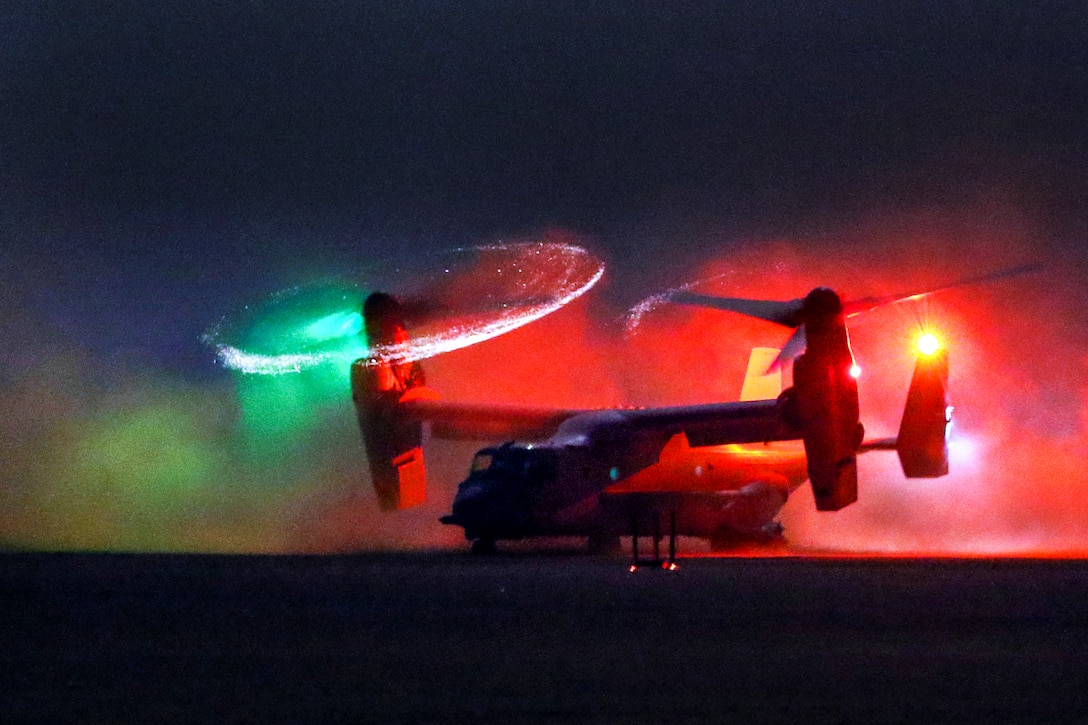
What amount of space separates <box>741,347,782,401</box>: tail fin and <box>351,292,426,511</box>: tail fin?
515 inches

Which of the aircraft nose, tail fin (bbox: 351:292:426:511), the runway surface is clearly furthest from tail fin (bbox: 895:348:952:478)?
tail fin (bbox: 351:292:426:511)

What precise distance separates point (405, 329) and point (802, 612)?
1777 cm

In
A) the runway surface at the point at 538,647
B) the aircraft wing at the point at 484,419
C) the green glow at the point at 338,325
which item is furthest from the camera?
the green glow at the point at 338,325

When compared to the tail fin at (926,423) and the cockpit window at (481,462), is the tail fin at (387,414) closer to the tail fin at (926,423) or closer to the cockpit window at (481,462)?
the cockpit window at (481,462)

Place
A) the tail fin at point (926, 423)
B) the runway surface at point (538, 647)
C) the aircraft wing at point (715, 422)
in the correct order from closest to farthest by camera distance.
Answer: the runway surface at point (538, 647) < the aircraft wing at point (715, 422) < the tail fin at point (926, 423)

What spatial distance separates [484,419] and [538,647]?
785 inches

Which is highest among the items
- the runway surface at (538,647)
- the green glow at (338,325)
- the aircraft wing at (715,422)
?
the green glow at (338,325)

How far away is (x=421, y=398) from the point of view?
107ft

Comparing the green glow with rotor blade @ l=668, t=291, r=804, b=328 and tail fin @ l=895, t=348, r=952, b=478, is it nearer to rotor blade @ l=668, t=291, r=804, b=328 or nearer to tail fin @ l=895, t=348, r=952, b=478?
Result: rotor blade @ l=668, t=291, r=804, b=328

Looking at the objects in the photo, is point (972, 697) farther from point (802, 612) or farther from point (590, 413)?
point (590, 413)

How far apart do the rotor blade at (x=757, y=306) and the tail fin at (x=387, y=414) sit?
6.78 m

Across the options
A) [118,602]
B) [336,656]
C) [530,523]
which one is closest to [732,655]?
[336,656]

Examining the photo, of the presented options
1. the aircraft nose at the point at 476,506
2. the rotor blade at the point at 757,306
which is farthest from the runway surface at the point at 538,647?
the aircraft nose at the point at 476,506

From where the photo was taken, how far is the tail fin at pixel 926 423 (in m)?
31.7
